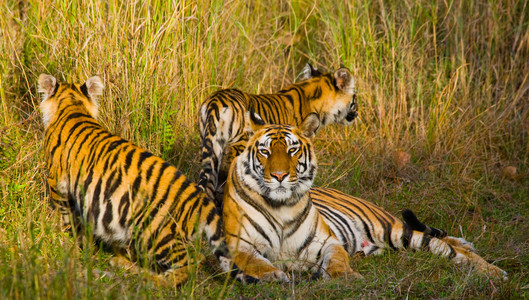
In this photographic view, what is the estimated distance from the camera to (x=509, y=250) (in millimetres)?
4547

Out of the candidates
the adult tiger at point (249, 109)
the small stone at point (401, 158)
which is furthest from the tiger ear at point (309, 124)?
the small stone at point (401, 158)

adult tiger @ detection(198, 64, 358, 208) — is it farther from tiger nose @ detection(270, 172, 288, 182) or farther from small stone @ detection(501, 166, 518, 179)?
small stone @ detection(501, 166, 518, 179)

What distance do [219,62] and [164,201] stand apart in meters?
2.87

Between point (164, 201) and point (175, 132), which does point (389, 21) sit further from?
point (164, 201)

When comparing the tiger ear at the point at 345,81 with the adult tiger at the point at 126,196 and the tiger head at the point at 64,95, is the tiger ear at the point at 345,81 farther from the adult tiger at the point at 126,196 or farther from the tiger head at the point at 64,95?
the adult tiger at the point at 126,196

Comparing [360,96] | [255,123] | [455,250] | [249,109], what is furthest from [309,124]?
[360,96]

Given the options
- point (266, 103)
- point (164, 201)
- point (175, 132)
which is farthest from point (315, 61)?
point (164, 201)

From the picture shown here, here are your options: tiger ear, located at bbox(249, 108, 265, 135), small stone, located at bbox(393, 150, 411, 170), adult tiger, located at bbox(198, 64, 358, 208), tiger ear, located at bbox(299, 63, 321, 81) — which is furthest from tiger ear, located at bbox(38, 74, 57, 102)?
small stone, located at bbox(393, 150, 411, 170)

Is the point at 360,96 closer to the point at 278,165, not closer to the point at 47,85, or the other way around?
the point at 278,165

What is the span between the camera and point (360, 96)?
6773mm

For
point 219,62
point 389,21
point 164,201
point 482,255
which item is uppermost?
point 389,21

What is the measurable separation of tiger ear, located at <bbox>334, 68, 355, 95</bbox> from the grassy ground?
279mm

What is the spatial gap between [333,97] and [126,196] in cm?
311

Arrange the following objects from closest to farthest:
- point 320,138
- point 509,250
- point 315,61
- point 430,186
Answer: point 509,250 < point 430,186 < point 320,138 < point 315,61
